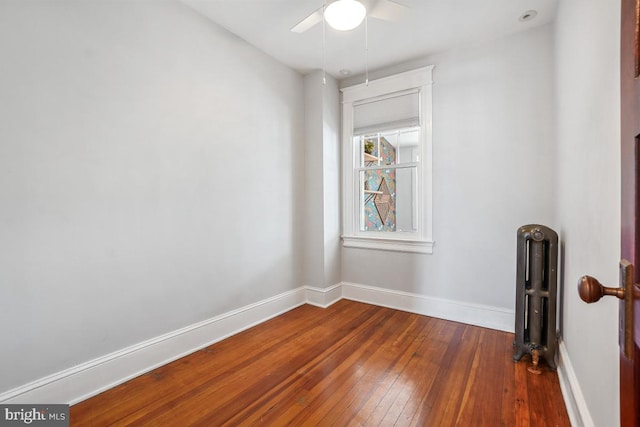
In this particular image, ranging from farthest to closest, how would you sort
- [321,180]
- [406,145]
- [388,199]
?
[388,199]
[321,180]
[406,145]

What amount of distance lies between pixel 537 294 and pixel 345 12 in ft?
7.84

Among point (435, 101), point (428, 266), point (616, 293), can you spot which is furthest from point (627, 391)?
point (435, 101)

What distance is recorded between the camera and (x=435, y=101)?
3189 millimetres

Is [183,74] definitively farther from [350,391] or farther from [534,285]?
[534,285]

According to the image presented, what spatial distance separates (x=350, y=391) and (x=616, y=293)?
1.72m

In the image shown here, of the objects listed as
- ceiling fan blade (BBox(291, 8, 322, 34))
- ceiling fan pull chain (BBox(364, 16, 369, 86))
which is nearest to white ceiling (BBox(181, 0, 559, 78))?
ceiling fan pull chain (BBox(364, 16, 369, 86))

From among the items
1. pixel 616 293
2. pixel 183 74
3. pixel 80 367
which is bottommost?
pixel 80 367

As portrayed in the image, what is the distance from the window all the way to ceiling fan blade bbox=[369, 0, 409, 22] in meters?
1.31

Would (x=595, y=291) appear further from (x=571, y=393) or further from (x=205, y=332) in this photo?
(x=205, y=332)

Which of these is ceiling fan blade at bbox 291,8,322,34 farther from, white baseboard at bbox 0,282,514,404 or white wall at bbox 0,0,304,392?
white baseboard at bbox 0,282,514,404

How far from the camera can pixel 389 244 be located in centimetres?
351

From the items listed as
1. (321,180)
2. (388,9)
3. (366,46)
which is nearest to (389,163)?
(321,180)

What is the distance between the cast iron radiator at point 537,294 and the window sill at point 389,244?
104 centimetres

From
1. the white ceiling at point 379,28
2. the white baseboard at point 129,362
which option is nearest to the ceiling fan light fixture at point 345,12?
the white ceiling at point 379,28
